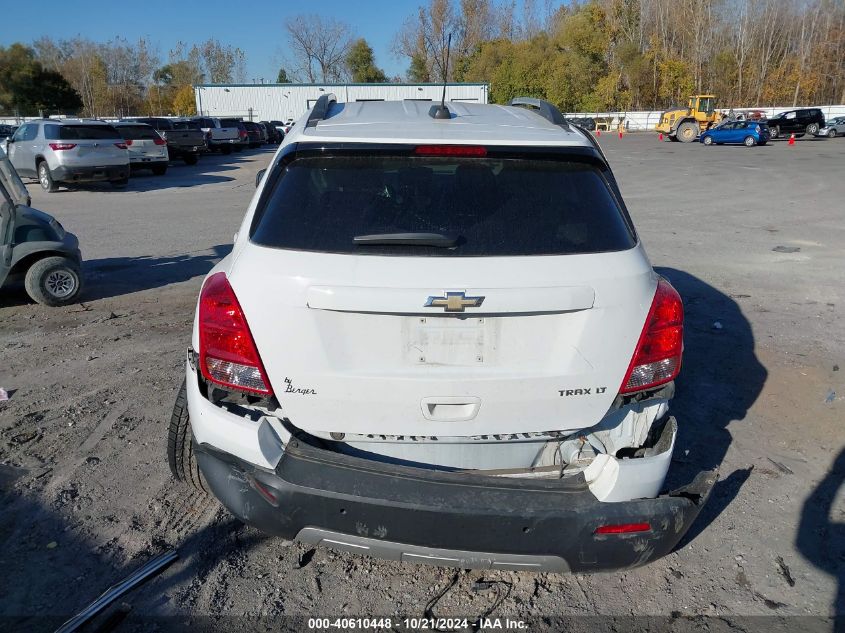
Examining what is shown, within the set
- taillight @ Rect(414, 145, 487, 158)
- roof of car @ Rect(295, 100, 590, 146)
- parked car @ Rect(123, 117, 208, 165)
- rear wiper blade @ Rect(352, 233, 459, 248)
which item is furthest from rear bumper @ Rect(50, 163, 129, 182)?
rear wiper blade @ Rect(352, 233, 459, 248)

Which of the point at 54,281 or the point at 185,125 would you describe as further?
the point at 185,125

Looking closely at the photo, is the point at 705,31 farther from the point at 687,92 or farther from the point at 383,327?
the point at 383,327

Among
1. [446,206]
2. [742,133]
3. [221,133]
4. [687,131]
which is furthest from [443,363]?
[687,131]

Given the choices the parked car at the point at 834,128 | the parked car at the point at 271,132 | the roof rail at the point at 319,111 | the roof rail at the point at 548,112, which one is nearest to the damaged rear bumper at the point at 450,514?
the roof rail at the point at 319,111

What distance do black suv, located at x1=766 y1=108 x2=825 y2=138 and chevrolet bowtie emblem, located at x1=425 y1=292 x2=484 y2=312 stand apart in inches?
1879

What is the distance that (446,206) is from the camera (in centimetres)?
265

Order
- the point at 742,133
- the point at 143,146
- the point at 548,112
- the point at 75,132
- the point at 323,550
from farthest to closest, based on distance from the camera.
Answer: the point at 742,133 < the point at 143,146 < the point at 75,132 < the point at 548,112 < the point at 323,550

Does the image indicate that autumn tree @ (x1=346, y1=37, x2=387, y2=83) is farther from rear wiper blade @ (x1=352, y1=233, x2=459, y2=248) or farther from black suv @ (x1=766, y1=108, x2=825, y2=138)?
rear wiper blade @ (x1=352, y1=233, x2=459, y2=248)

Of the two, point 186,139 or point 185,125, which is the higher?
point 185,125

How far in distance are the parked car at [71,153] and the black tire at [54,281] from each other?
1274 cm

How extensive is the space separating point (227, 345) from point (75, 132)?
18.5 m

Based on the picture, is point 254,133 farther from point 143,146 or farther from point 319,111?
point 319,111

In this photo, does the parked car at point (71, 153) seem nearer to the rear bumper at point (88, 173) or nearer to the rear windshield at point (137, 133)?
the rear bumper at point (88, 173)

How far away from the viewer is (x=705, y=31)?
7500cm
